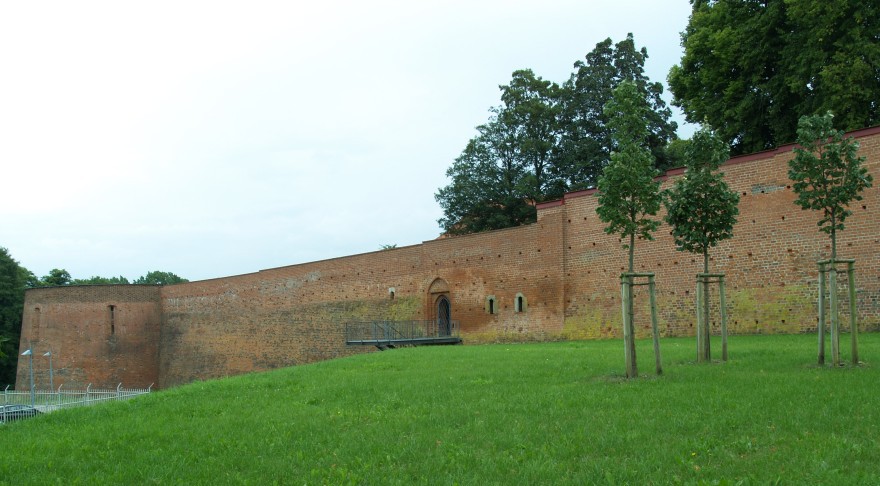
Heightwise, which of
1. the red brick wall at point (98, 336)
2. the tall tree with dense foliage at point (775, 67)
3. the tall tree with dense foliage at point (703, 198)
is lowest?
the red brick wall at point (98, 336)

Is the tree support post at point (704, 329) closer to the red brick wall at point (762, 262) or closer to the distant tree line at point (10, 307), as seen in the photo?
the red brick wall at point (762, 262)

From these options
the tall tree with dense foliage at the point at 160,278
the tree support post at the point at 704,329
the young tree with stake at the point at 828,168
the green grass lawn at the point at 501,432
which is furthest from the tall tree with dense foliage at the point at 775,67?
the tall tree with dense foliage at the point at 160,278

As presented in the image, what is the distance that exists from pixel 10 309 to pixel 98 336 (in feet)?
55.1

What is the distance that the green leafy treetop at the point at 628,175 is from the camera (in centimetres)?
1219

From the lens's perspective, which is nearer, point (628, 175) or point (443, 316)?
point (628, 175)

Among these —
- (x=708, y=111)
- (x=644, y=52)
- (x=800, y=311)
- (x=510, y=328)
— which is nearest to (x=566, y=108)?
(x=644, y=52)

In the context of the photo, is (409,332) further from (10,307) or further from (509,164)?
(10,307)

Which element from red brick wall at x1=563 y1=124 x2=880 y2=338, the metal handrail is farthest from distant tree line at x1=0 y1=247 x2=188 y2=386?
red brick wall at x1=563 y1=124 x2=880 y2=338

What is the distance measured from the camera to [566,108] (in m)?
40.1

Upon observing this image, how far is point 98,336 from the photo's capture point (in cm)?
4466

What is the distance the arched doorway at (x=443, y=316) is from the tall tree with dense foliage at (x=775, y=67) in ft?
39.0

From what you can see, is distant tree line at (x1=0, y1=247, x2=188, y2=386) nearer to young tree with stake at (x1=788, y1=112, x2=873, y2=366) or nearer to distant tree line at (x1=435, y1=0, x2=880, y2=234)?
distant tree line at (x1=435, y1=0, x2=880, y2=234)

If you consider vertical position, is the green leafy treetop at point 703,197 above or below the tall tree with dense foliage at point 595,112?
below

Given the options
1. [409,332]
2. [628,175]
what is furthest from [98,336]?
[628,175]
